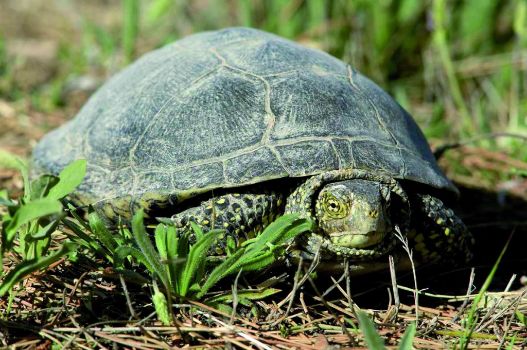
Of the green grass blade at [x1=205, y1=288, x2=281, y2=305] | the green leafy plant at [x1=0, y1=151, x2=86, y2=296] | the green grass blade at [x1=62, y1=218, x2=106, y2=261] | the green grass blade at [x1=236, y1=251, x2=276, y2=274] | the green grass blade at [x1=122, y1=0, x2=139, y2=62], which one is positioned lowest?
the green grass blade at [x1=205, y1=288, x2=281, y2=305]

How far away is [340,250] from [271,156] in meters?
0.46

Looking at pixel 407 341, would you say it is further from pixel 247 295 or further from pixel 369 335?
pixel 247 295

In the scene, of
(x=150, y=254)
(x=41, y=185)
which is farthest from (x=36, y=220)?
(x=150, y=254)

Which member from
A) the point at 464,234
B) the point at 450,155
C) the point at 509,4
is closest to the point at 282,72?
the point at 464,234

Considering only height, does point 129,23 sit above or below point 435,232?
above

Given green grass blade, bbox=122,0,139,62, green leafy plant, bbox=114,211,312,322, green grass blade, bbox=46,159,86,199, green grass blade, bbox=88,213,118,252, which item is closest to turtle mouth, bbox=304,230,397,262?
green leafy plant, bbox=114,211,312,322

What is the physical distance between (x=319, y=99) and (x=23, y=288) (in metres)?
1.42

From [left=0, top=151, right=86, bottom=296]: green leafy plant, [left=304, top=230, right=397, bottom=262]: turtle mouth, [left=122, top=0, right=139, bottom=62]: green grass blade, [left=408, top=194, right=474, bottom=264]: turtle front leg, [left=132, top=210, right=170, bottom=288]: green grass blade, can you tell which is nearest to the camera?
[left=0, top=151, right=86, bottom=296]: green leafy plant

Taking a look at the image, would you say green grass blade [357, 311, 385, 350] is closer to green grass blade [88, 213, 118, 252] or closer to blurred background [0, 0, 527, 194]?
green grass blade [88, 213, 118, 252]

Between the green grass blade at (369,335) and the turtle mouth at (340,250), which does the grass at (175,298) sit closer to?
the green grass blade at (369,335)

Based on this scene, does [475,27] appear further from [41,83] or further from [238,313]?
[238,313]

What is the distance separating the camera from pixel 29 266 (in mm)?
1895

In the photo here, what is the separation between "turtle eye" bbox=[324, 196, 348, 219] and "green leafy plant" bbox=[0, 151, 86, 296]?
92 centimetres

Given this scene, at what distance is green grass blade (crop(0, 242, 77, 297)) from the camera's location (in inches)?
74.0
